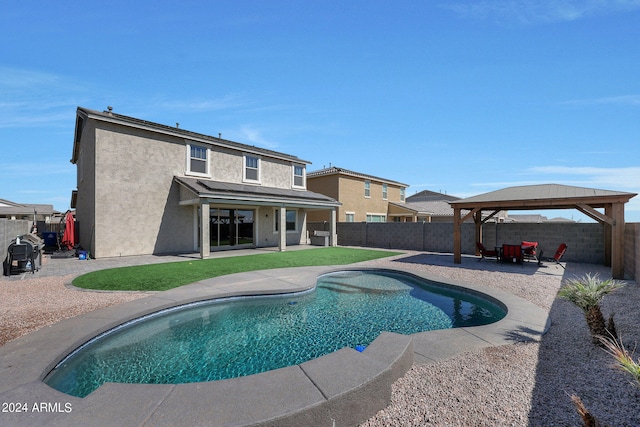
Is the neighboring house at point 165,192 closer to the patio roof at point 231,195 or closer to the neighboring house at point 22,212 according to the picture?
the patio roof at point 231,195

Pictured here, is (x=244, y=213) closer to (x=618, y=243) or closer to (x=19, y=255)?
(x=19, y=255)

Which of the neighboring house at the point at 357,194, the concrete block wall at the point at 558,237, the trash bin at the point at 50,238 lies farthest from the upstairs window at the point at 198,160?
the concrete block wall at the point at 558,237

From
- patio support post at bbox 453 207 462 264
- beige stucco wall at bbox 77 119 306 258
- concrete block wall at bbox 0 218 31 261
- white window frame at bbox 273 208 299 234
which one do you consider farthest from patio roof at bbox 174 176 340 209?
patio support post at bbox 453 207 462 264

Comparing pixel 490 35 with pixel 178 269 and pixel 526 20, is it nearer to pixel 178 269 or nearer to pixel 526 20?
pixel 526 20

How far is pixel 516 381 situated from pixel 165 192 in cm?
1715

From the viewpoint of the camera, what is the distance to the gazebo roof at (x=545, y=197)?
10.9m

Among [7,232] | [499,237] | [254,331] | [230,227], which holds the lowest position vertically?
[254,331]

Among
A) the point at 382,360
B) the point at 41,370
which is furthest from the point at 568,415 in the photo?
the point at 41,370

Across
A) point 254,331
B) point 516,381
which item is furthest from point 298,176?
point 516,381

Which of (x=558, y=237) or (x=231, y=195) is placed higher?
(x=231, y=195)

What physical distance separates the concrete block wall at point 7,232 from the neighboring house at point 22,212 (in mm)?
16986

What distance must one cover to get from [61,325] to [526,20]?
1483 centimetres

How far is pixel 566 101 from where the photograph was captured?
11781 millimetres

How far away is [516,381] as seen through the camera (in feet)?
12.3
